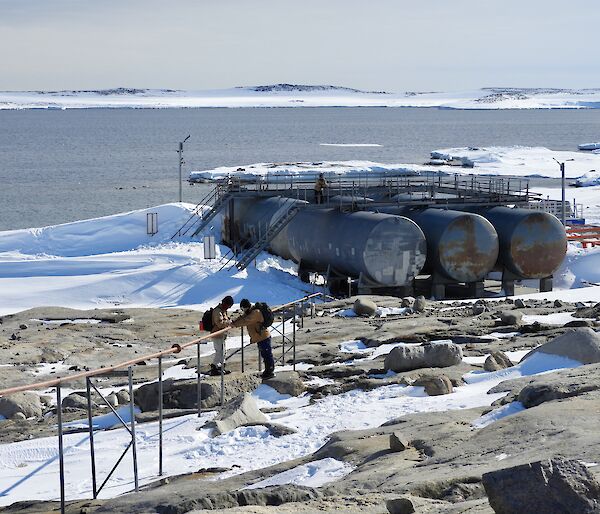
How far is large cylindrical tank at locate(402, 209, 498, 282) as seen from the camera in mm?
33250

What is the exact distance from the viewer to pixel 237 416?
13.7m

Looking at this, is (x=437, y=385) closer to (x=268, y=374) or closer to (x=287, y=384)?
(x=287, y=384)

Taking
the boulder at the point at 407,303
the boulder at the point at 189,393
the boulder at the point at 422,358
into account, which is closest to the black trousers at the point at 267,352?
the boulder at the point at 189,393

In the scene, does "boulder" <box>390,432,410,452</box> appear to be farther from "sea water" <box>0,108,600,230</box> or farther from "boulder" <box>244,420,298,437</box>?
"sea water" <box>0,108,600,230</box>

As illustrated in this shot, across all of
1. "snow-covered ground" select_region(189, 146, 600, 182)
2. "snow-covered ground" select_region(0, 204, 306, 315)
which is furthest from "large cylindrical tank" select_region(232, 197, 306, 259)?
"snow-covered ground" select_region(189, 146, 600, 182)

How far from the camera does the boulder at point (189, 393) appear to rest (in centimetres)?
1563

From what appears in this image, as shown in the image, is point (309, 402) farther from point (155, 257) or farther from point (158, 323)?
point (155, 257)

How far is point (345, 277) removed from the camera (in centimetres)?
3438

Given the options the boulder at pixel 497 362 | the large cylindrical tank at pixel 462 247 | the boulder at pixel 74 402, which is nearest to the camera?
the boulder at pixel 497 362

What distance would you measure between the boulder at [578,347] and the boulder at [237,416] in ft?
14.7

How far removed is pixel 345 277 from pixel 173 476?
74.4 feet

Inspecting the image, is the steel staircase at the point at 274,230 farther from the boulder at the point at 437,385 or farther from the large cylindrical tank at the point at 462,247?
the boulder at the point at 437,385

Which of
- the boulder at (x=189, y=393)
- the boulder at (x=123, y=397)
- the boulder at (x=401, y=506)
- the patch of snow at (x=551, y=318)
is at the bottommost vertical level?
the boulder at (x=123, y=397)

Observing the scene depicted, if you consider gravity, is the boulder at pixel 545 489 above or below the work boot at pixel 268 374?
above
